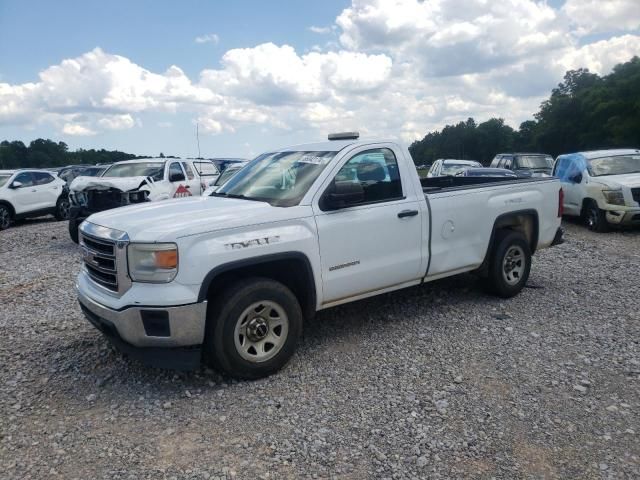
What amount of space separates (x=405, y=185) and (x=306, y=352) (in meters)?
1.88

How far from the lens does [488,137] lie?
97.6 metres

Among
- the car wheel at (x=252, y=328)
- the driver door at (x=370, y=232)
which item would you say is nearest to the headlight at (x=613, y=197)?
the driver door at (x=370, y=232)

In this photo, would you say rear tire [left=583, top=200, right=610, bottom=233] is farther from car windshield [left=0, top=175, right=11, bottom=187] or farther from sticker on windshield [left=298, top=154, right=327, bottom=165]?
car windshield [left=0, top=175, right=11, bottom=187]

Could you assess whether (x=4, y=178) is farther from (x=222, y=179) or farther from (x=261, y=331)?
(x=261, y=331)

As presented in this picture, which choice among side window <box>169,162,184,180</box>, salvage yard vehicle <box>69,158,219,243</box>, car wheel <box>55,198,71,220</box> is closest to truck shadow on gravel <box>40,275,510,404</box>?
salvage yard vehicle <box>69,158,219,243</box>

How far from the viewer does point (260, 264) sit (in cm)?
427

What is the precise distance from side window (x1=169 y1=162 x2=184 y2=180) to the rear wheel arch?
8600mm

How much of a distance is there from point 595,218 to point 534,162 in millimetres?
8999

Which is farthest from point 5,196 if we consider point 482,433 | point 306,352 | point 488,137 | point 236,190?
point 488,137

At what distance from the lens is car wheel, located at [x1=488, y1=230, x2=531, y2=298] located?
6113mm

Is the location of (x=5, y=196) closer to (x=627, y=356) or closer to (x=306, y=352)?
(x=306, y=352)

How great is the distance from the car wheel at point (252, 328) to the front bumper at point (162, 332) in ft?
0.49

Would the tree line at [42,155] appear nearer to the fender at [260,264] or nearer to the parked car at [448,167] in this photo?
the parked car at [448,167]

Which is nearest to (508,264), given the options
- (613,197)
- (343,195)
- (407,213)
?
(407,213)
